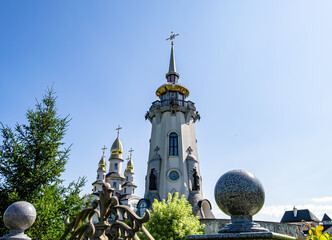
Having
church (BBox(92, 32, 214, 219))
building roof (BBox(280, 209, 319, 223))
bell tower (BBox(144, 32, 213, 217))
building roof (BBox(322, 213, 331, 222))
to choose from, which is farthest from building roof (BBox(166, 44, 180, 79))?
building roof (BBox(322, 213, 331, 222))

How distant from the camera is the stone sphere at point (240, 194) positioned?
493 centimetres

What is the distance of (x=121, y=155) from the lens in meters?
61.6

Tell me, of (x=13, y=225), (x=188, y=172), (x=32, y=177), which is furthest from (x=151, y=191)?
(x=13, y=225)

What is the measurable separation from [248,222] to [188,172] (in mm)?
26335

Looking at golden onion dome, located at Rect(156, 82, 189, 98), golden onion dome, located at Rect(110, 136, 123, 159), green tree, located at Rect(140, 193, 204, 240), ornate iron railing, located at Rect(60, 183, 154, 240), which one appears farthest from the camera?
golden onion dome, located at Rect(110, 136, 123, 159)

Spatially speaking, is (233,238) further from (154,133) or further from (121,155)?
(121,155)

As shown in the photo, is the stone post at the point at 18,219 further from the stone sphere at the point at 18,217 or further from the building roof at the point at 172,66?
the building roof at the point at 172,66

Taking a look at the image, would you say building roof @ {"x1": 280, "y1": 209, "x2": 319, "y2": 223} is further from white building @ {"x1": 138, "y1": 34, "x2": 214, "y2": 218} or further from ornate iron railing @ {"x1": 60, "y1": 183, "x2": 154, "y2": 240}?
ornate iron railing @ {"x1": 60, "y1": 183, "x2": 154, "y2": 240}

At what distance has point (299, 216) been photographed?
7062 cm

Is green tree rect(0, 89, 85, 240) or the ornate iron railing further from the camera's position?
green tree rect(0, 89, 85, 240)

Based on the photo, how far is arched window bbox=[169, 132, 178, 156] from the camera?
3181 centimetres

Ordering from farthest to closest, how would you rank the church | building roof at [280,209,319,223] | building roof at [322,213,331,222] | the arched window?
building roof at [322,213,331,222]
building roof at [280,209,319,223]
the arched window
the church

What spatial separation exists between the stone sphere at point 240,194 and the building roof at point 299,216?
248 feet

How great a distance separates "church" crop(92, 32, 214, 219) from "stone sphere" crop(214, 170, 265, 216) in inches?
943
